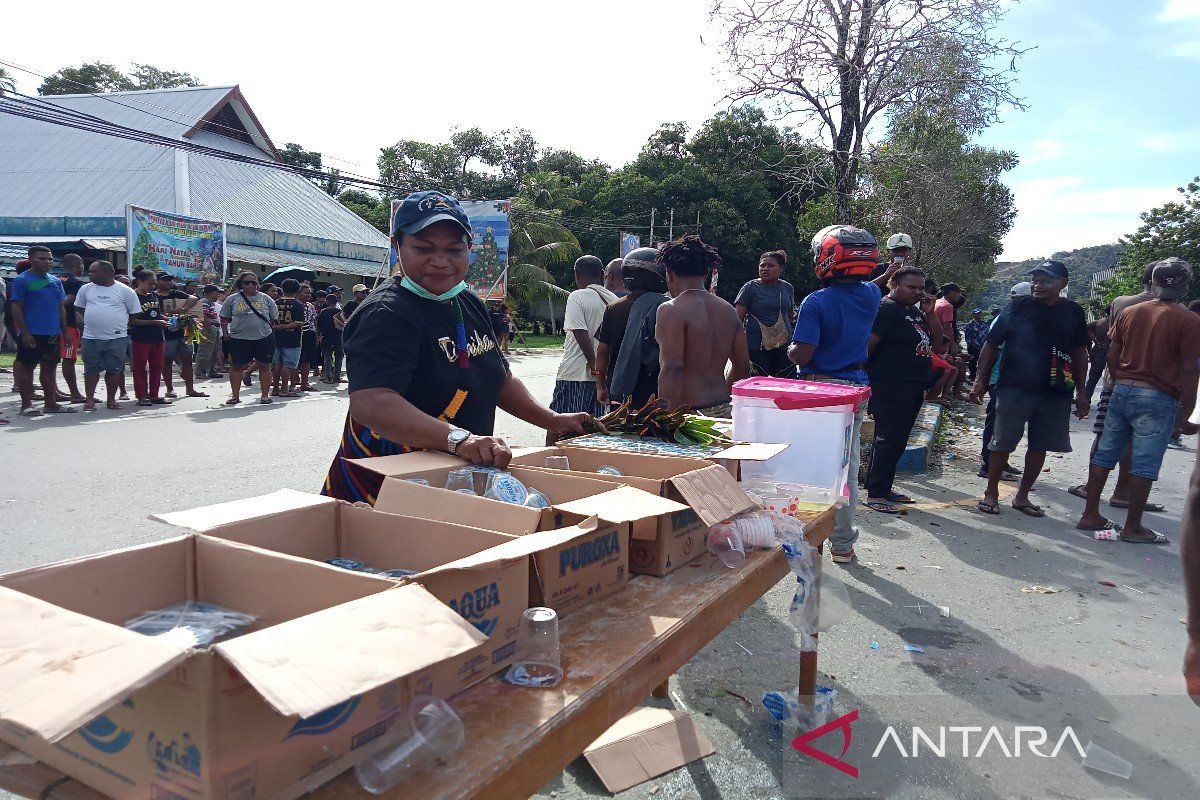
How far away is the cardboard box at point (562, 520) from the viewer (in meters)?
1.59

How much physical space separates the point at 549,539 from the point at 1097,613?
13.5 feet

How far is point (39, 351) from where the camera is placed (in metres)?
8.93

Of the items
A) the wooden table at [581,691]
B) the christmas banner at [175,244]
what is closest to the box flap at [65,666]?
the wooden table at [581,691]

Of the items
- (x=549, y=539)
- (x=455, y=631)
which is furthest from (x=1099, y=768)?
(x=455, y=631)

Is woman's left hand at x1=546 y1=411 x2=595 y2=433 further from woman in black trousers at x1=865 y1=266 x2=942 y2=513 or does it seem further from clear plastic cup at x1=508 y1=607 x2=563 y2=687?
woman in black trousers at x1=865 y1=266 x2=942 y2=513

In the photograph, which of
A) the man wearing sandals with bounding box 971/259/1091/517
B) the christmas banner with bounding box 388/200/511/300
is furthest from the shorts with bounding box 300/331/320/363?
the man wearing sandals with bounding box 971/259/1091/517

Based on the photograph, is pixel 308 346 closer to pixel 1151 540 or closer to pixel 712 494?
pixel 1151 540

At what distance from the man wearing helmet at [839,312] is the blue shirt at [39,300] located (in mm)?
9002

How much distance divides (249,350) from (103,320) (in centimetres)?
194

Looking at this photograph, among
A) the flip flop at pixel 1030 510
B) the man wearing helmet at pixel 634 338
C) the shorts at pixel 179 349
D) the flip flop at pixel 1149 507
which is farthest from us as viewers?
the shorts at pixel 179 349

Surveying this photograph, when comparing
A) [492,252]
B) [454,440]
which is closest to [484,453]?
[454,440]

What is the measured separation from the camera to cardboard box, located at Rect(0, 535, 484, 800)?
2.87 ft

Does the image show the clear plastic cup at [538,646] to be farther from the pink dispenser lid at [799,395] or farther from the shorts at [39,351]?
the shorts at [39,351]

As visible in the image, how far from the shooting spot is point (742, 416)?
2.90 metres
